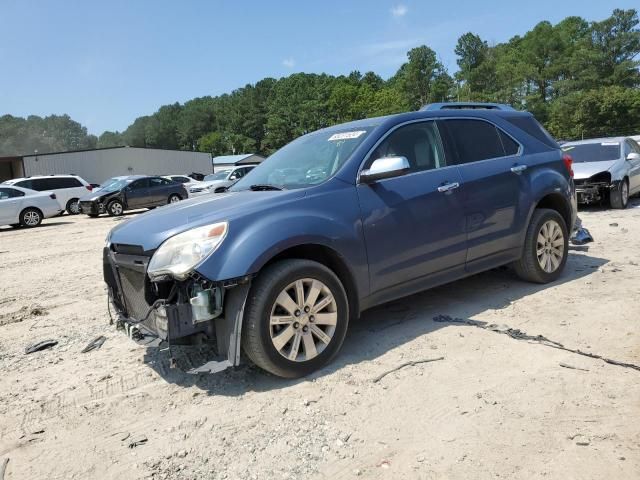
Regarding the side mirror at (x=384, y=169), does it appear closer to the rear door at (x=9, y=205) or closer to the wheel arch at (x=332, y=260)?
the wheel arch at (x=332, y=260)

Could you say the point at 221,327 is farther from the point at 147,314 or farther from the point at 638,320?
the point at 638,320

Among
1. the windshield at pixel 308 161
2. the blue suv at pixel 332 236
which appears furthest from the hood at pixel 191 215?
the windshield at pixel 308 161

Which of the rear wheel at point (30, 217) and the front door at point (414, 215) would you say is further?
the rear wheel at point (30, 217)

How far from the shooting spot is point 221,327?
3340mm

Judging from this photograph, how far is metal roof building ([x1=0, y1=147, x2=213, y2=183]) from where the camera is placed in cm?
3849

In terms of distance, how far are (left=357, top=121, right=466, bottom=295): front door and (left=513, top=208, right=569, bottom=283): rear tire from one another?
106 cm

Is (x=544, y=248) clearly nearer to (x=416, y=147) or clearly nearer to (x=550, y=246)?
(x=550, y=246)

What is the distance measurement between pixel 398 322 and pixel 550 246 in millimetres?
2013

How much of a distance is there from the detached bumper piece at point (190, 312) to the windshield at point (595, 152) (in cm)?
1107

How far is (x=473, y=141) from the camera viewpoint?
493 centimetres

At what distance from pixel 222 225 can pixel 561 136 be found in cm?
6570

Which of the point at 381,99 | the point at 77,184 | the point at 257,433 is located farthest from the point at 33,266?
the point at 381,99

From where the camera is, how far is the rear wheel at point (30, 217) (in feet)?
60.4

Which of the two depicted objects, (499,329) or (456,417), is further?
(499,329)
